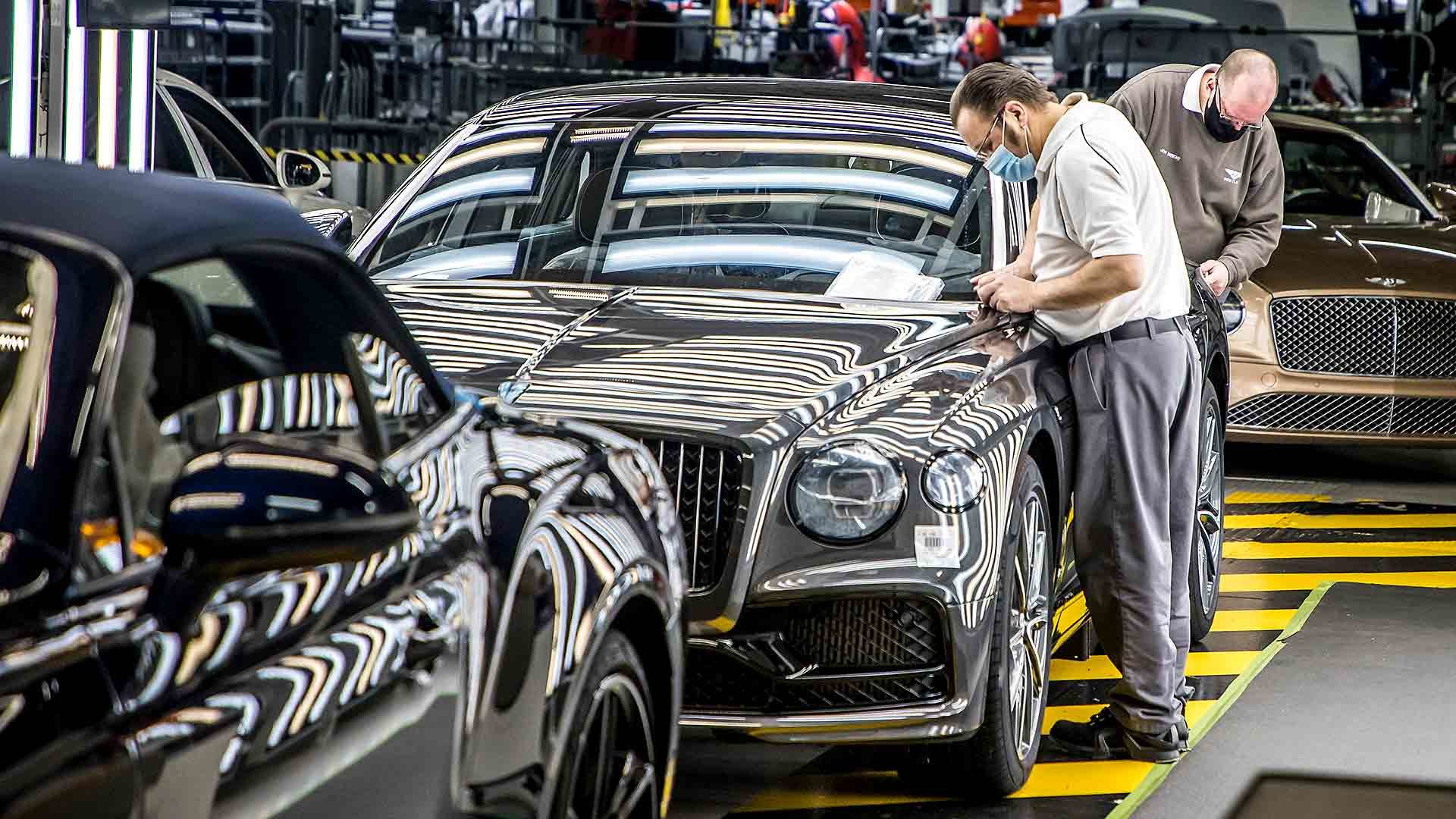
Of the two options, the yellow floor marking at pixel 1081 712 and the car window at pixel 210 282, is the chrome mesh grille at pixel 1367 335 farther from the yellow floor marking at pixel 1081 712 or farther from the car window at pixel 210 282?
the car window at pixel 210 282

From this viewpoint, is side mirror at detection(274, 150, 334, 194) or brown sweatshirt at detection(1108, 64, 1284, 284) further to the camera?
side mirror at detection(274, 150, 334, 194)

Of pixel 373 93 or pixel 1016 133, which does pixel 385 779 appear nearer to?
pixel 1016 133

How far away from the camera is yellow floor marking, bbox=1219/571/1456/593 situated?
26.7ft

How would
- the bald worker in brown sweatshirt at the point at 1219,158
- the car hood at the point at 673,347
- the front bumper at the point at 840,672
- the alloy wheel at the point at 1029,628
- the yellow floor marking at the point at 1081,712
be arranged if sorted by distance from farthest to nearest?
the bald worker in brown sweatshirt at the point at 1219,158 < the yellow floor marking at the point at 1081,712 < the alloy wheel at the point at 1029,628 < the car hood at the point at 673,347 < the front bumper at the point at 840,672

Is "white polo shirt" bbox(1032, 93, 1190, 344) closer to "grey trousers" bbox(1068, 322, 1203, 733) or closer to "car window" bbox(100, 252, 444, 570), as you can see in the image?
"grey trousers" bbox(1068, 322, 1203, 733)

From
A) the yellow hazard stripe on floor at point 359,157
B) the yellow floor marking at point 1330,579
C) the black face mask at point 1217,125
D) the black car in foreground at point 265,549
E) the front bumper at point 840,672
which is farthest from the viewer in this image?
the yellow hazard stripe on floor at point 359,157

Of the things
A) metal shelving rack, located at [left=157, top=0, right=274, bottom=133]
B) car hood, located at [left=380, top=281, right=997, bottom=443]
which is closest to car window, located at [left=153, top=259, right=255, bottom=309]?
car hood, located at [left=380, top=281, right=997, bottom=443]

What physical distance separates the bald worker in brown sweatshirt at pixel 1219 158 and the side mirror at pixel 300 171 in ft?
14.0

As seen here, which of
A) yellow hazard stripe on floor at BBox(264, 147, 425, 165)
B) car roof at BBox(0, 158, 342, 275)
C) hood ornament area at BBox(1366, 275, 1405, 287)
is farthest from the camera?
yellow hazard stripe on floor at BBox(264, 147, 425, 165)

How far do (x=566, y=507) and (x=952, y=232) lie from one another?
2.73 meters

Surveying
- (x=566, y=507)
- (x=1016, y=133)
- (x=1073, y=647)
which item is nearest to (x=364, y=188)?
(x=1073, y=647)

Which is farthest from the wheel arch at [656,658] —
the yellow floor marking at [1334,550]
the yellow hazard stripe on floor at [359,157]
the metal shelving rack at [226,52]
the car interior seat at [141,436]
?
the metal shelving rack at [226,52]

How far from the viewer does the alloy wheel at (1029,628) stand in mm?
5023

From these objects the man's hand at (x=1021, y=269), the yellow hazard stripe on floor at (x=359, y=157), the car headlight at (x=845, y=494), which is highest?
the man's hand at (x=1021, y=269)
